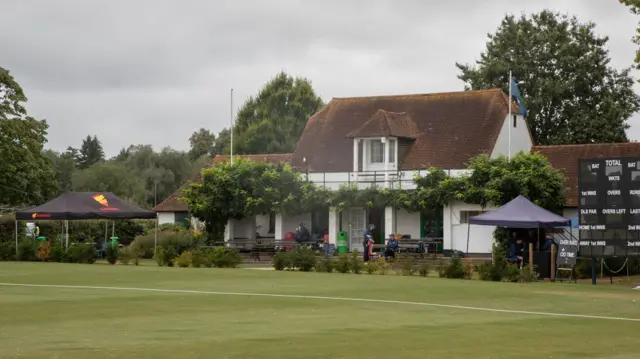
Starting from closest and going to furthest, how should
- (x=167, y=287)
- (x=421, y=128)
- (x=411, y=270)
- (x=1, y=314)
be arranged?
(x=1, y=314) → (x=167, y=287) → (x=411, y=270) → (x=421, y=128)

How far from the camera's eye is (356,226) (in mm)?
53500

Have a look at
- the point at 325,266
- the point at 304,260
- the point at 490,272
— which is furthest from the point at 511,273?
the point at 304,260

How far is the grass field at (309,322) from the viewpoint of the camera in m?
14.0

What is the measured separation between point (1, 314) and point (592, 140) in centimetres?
4918

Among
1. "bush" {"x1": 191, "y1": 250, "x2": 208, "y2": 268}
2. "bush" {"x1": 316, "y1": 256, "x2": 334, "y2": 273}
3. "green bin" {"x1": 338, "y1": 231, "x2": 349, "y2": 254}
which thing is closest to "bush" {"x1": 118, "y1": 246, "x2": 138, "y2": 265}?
"bush" {"x1": 191, "y1": 250, "x2": 208, "y2": 268}

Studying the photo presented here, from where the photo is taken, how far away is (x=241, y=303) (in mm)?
21891

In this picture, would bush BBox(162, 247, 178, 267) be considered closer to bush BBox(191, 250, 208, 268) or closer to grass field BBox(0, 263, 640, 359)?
bush BBox(191, 250, 208, 268)

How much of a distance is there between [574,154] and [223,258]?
66.0 ft

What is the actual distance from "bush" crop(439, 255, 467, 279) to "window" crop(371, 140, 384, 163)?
19.0 metres

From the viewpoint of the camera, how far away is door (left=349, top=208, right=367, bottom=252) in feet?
174

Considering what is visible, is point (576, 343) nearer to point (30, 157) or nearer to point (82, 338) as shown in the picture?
point (82, 338)

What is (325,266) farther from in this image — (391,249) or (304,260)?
(391,249)

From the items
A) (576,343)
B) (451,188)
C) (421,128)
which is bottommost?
(576,343)

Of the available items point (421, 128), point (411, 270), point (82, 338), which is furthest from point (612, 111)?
point (82, 338)
